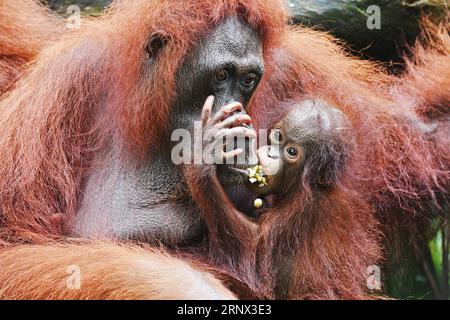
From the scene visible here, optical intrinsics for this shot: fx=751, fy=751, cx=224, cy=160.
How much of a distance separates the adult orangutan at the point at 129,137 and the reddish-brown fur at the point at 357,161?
262mm

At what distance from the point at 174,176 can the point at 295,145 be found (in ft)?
1.77

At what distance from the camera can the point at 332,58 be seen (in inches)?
155

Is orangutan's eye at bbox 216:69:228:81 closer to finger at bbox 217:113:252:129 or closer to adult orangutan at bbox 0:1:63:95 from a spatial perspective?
finger at bbox 217:113:252:129

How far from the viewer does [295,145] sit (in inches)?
128

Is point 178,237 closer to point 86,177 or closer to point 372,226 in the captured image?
point 86,177

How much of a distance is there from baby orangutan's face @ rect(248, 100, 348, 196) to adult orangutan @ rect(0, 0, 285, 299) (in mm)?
235

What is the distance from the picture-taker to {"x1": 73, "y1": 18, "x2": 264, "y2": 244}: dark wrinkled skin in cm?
305

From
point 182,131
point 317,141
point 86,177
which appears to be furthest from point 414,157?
point 86,177

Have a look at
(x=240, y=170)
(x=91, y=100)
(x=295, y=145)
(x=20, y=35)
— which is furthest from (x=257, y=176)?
(x=20, y=35)

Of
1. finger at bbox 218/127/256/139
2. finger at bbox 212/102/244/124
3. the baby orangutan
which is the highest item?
finger at bbox 212/102/244/124

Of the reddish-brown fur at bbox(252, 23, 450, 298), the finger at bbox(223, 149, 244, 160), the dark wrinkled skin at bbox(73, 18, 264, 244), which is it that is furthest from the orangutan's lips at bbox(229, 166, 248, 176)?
the reddish-brown fur at bbox(252, 23, 450, 298)

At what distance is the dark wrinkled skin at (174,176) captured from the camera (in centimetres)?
305

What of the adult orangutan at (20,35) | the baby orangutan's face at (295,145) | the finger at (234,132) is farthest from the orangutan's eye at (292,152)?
the adult orangutan at (20,35)
